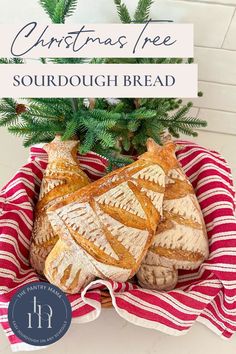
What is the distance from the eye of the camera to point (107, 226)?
559 mm

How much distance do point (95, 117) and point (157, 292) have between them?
0.91ft

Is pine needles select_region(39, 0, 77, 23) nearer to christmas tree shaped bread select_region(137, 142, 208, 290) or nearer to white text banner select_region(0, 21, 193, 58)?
white text banner select_region(0, 21, 193, 58)

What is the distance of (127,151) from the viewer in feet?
2.44

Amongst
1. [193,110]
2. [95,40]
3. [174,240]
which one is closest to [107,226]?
[174,240]

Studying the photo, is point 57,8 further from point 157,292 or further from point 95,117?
point 157,292

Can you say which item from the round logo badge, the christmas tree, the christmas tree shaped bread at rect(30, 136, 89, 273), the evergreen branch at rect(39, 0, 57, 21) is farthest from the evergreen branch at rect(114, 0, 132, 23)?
the round logo badge

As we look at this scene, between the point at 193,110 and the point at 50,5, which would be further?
the point at 193,110

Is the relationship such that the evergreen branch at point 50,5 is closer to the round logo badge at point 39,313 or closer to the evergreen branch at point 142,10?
the evergreen branch at point 142,10

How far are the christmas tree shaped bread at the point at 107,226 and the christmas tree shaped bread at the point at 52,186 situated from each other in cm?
4

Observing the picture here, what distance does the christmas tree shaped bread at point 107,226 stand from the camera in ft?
1.82

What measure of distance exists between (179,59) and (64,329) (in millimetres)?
441

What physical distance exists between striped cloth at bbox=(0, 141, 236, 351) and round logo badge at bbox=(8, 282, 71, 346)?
0.02m

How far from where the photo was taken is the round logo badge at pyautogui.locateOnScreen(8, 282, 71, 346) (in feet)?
1.84

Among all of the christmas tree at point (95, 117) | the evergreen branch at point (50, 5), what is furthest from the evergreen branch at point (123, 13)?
the evergreen branch at point (50, 5)
